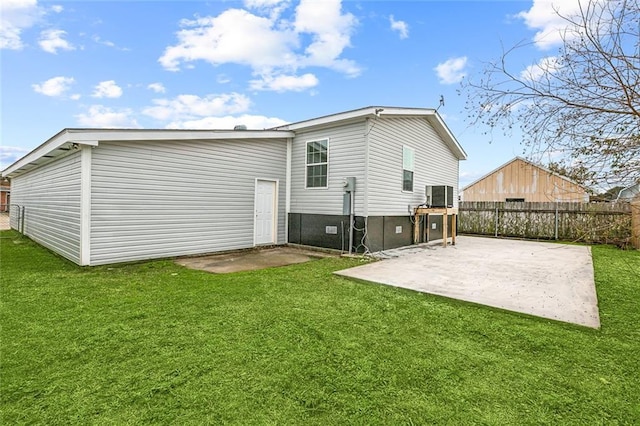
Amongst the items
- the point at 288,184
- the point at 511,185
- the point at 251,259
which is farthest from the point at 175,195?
the point at 511,185

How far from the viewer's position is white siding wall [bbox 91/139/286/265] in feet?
20.6

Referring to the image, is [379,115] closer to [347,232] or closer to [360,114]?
[360,114]

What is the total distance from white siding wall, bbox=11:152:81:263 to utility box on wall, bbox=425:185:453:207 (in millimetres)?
8760

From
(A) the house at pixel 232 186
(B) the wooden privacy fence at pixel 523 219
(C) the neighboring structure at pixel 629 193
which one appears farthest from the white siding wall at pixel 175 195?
(B) the wooden privacy fence at pixel 523 219

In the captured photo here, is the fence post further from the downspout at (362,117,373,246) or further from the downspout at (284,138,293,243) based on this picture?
the downspout at (284,138,293,243)

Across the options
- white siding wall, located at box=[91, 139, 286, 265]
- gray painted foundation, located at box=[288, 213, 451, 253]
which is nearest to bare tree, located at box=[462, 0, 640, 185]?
gray painted foundation, located at box=[288, 213, 451, 253]

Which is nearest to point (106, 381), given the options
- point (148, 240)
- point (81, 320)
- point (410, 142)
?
point (81, 320)

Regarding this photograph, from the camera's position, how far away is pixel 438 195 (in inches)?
372

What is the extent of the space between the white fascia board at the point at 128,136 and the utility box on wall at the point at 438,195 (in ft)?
15.5

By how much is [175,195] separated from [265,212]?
8.36ft

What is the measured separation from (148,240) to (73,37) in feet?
19.3

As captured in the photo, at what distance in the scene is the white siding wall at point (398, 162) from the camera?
8.05 metres

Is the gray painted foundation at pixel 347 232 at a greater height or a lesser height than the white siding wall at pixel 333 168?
lesser

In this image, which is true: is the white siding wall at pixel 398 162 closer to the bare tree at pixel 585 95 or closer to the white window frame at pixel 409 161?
the white window frame at pixel 409 161
